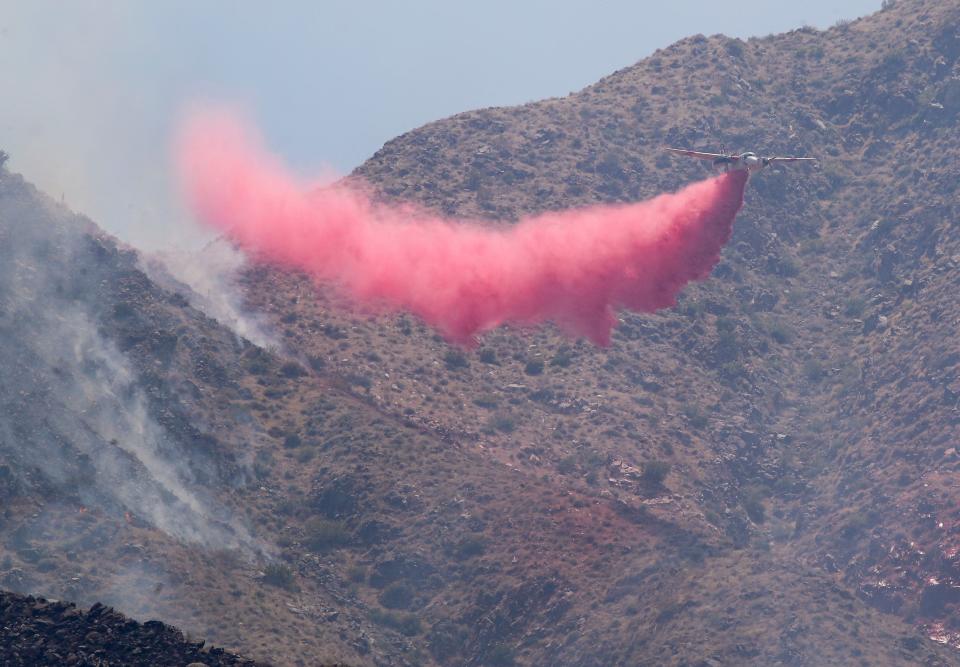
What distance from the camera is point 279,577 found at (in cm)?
8619

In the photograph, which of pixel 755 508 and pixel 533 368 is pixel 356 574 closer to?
pixel 533 368

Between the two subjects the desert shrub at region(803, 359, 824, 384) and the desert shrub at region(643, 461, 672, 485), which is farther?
the desert shrub at region(803, 359, 824, 384)

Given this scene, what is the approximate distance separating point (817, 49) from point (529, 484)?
75.3 m

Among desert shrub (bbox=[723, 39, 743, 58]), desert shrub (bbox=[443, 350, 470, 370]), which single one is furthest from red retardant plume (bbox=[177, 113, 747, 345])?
desert shrub (bbox=[723, 39, 743, 58])

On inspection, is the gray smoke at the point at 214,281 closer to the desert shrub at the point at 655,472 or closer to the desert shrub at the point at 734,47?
the desert shrub at the point at 655,472

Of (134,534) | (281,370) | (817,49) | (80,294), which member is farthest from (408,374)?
(817,49)

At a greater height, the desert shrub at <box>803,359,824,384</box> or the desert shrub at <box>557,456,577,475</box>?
the desert shrub at <box>803,359,824,384</box>

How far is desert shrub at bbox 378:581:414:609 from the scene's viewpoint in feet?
295

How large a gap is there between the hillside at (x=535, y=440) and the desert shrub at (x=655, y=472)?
154mm

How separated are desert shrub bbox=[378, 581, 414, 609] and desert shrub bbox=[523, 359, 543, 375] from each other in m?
27.0

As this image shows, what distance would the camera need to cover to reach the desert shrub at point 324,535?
93.4 metres

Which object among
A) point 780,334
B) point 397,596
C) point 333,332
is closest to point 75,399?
point 397,596

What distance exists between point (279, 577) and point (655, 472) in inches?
1117

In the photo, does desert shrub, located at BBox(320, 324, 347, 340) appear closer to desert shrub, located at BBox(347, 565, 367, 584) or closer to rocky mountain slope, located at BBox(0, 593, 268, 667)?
desert shrub, located at BBox(347, 565, 367, 584)
